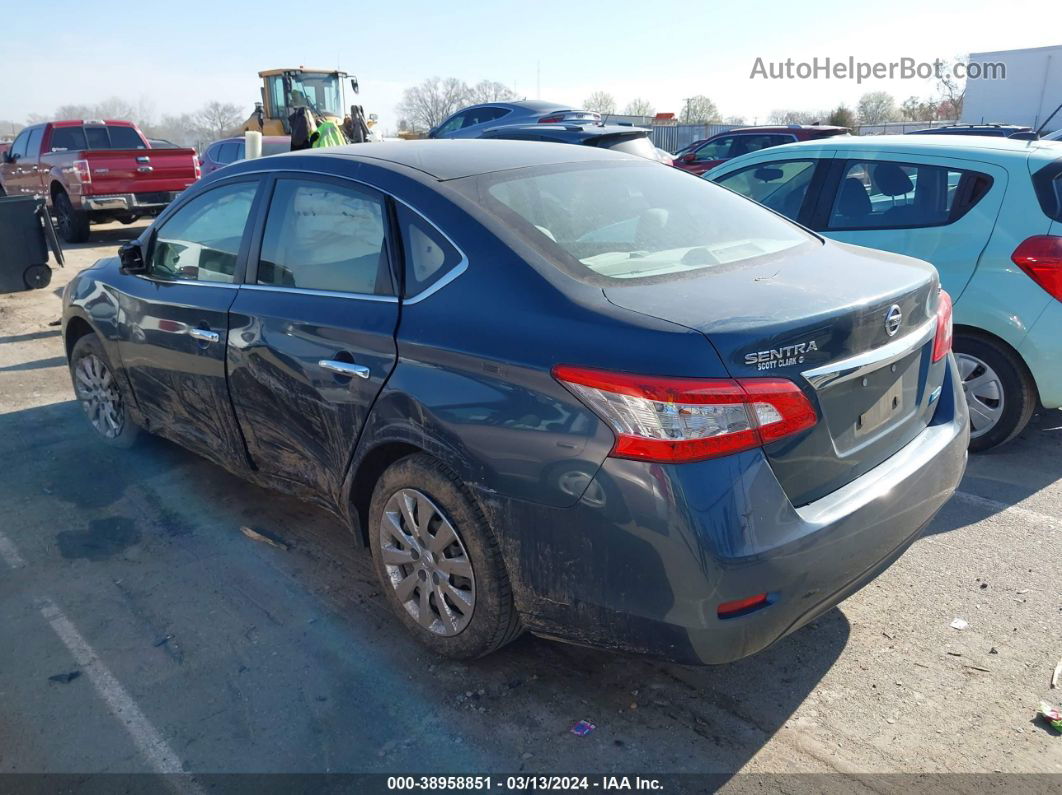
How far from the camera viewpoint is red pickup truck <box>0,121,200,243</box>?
42.9 feet

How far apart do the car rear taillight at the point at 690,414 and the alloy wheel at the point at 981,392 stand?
3.05 m

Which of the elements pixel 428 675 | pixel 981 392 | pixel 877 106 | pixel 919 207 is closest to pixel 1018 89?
pixel 877 106

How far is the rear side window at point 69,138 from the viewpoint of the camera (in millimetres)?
15031

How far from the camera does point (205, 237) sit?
4.11 meters

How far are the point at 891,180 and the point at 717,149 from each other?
10.6 m

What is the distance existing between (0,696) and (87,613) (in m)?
0.53

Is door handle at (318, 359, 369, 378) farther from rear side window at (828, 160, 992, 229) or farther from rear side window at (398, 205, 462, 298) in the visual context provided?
rear side window at (828, 160, 992, 229)

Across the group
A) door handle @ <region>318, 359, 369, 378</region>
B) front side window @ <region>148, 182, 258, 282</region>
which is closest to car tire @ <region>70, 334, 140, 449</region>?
front side window @ <region>148, 182, 258, 282</region>

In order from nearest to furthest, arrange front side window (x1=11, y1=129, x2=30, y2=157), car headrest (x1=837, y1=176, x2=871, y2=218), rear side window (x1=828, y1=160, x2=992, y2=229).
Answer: rear side window (x1=828, y1=160, x2=992, y2=229), car headrest (x1=837, y1=176, x2=871, y2=218), front side window (x1=11, y1=129, x2=30, y2=157)

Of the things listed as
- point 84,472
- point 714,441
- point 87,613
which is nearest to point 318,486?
point 87,613

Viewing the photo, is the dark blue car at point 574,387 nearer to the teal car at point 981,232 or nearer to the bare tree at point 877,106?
the teal car at point 981,232

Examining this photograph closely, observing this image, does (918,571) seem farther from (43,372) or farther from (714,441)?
(43,372)

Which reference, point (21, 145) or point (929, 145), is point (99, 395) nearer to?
point (929, 145)

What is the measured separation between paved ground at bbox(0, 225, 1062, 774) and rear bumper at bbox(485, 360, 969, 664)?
42 centimetres
